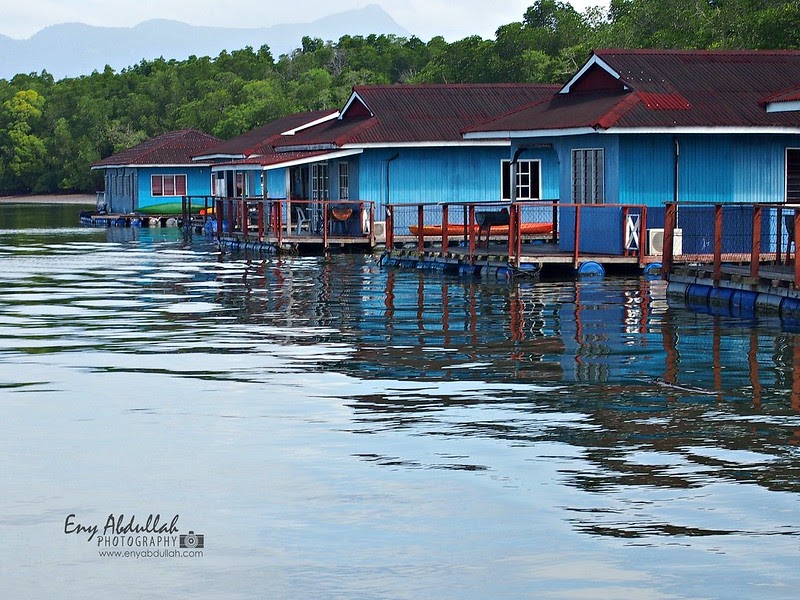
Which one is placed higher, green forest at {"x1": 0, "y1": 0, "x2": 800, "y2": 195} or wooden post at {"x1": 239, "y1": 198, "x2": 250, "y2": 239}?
green forest at {"x1": 0, "y1": 0, "x2": 800, "y2": 195}

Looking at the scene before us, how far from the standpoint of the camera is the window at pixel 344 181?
5128 cm

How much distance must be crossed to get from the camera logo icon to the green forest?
215 ft

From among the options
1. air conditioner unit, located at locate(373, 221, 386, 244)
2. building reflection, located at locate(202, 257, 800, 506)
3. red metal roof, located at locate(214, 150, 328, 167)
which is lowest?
building reflection, located at locate(202, 257, 800, 506)

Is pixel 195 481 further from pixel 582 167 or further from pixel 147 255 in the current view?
pixel 147 255

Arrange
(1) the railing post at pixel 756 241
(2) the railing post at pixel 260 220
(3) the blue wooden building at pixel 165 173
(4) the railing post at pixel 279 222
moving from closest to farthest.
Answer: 1. (1) the railing post at pixel 756 241
2. (4) the railing post at pixel 279 222
3. (2) the railing post at pixel 260 220
4. (3) the blue wooden building at pixel 165 173

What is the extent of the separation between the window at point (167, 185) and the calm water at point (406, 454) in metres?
58.5

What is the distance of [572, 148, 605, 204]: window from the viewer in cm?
3619

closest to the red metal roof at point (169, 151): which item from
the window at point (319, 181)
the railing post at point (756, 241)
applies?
the window at point (319, 181)

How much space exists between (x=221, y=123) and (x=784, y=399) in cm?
12340

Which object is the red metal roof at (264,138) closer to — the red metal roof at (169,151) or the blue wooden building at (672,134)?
the red metal roof at (169,151)

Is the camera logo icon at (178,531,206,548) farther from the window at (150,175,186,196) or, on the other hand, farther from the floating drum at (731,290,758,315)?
the window at (150,175,186,196)

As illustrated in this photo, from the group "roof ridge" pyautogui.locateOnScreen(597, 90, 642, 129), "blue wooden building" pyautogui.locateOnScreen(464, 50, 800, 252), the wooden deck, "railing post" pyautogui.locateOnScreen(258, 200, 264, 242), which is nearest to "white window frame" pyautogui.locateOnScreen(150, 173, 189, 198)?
"railing post" pyautogui.locateOnScreen(258, 200, 264, 242)

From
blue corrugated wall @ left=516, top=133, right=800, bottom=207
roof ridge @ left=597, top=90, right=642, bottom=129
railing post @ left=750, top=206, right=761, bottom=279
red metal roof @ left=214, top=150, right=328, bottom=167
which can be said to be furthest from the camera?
red metal roof @ left=214, top=150, right=328, bottom=167

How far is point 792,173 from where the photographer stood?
120ft
